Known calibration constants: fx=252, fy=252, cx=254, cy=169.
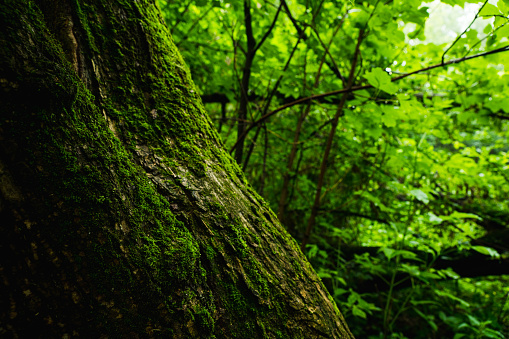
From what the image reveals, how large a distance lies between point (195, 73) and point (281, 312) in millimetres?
2805

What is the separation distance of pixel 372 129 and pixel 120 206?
1.74m

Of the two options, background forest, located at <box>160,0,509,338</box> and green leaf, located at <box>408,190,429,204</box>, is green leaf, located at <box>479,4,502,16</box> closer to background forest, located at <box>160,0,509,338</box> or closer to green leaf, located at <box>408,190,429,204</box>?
background forest, located at <box>160,0,509,338</box>

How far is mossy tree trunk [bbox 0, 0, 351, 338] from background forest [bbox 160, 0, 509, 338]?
3.00 feet

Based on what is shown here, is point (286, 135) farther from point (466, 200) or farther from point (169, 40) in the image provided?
point (466, 200)

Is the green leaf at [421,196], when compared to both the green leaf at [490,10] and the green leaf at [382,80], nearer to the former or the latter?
the green leaf at [382,80]

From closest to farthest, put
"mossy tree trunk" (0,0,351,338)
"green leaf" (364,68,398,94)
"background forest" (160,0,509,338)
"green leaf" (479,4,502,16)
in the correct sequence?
"mossy tree trunk" (0,0,351,338), "green leaf" (479,4,502,16), "green leaf" (364,68,398,94), "background forest" (160,0,509,338)

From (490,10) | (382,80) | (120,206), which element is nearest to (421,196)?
(382,80)

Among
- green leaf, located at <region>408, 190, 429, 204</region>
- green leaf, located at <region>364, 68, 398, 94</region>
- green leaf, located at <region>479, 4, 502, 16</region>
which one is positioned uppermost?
green leaf, located at <region>479, 4, 502, 16</region>

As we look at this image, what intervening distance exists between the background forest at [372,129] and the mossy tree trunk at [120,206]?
914 millimetres

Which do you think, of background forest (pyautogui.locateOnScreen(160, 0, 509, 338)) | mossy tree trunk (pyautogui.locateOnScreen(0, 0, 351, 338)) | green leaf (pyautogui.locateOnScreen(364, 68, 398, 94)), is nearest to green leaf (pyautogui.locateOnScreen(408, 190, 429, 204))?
background forest (pyautogui.locateOnScreen(160, 0, 509, 338))

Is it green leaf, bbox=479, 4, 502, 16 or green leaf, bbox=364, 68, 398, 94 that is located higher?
green leaf, bbox=479, 4, 502, 16

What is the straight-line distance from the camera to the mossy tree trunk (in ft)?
1.66

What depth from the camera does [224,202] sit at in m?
0.77

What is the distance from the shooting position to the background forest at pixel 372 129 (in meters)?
1.67
